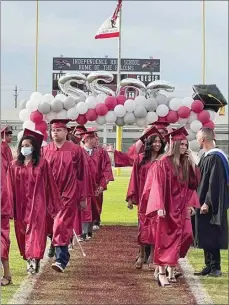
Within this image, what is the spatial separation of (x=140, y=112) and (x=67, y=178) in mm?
5231

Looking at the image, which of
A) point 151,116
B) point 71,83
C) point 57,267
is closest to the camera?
point 57,267

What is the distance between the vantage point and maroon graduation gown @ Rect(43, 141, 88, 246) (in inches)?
320

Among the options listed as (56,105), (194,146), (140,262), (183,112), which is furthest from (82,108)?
(140,262)

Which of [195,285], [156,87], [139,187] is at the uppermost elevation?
[156,87]

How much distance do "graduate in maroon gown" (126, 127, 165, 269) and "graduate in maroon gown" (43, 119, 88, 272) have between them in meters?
0.68

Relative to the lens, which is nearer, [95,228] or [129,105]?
[95,228]

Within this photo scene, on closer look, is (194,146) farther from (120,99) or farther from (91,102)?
(91,102)

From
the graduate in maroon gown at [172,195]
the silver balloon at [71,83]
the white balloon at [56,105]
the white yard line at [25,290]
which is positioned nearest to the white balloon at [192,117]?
the silver balloon at [71,83]

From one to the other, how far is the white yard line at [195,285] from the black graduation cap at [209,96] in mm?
4964

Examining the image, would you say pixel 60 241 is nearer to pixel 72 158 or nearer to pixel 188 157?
pixel 72 158

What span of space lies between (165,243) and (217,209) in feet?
2.53

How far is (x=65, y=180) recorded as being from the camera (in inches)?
328

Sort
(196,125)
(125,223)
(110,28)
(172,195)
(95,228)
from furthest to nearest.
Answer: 1. (110,28)
2. (125,223)
3. (196,125)
4. (95,228)
5. (172,195)

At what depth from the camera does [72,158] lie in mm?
8367
